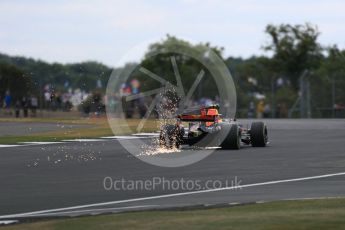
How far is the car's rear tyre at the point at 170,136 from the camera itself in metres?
26.0

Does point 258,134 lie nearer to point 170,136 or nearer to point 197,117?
point 197,117

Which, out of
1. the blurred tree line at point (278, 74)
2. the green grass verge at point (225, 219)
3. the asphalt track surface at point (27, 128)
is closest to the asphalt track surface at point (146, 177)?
the green grass verge at point (225, 219)

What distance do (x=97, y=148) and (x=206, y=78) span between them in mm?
41038

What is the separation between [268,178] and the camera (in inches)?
701

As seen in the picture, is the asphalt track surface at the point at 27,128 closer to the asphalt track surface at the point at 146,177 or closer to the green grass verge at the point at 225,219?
the asphalt track surface at the point at 146,177

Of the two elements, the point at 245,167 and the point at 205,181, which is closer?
the point at 205,181

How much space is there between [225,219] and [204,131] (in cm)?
1518

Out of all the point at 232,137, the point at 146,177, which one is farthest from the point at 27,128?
the point at 146,177

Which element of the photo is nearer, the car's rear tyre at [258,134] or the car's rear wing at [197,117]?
the car's rear wing at [197,117]

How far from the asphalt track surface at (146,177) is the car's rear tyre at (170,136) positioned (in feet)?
4.20

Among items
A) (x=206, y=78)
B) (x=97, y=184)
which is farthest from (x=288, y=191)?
(x=206, y=78)

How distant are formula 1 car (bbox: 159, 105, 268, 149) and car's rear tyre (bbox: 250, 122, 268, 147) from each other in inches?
35.4

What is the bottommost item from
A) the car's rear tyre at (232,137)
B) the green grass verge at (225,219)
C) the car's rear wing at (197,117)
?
the green grass verge at (225,219)

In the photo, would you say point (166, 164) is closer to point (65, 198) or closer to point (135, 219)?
point (65, 198)
